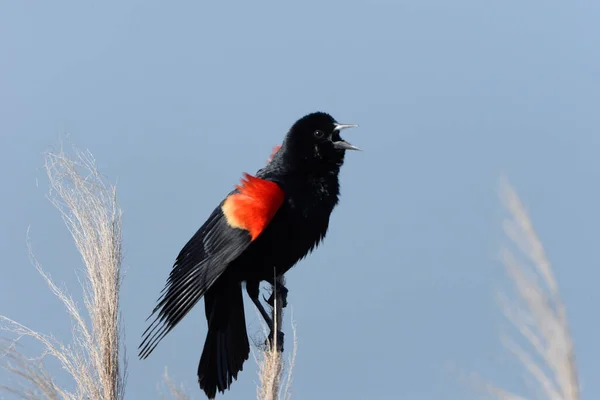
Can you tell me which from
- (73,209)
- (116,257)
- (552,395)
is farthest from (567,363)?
(73,209)

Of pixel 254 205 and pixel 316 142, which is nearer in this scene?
pixel 254 205

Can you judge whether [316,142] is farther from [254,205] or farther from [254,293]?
[254,293]

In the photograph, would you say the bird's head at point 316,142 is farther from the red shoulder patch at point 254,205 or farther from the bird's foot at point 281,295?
the bird's foot at point 281,295

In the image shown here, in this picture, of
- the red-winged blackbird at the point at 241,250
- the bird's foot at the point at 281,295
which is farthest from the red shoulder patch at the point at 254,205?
the bird's foot at the point at 281,295

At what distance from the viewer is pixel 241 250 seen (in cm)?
415

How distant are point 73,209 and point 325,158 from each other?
4.66 feet

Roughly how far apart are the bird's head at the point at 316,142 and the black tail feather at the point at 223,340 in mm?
834

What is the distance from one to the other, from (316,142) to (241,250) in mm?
898

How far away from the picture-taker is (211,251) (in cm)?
425

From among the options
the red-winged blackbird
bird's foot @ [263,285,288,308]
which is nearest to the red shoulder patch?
the red-winged blackbird

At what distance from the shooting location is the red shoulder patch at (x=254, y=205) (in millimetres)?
4148

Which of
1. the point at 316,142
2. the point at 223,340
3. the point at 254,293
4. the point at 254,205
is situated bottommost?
the point at 223,340

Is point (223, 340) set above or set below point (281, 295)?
below

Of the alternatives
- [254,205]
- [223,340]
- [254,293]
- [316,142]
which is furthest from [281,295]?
[316,142]
